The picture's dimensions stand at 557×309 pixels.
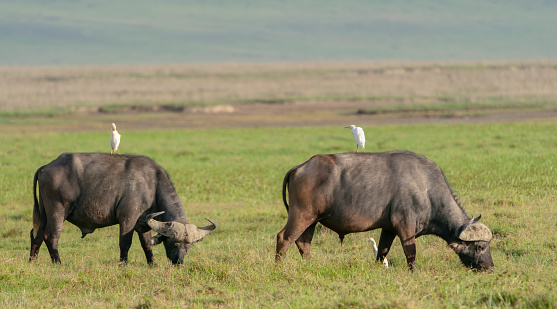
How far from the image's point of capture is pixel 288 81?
3219 inches

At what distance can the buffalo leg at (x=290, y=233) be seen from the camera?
997 cm

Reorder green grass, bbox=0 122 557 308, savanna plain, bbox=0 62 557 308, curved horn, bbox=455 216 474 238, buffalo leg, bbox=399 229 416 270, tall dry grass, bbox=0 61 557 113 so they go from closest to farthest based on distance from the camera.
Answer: green grass, bbox=0 122 557 308
savanna plain, bbox=0 62 557 308
curved horn, bbox=455 216 474 238
buffalo leg, bbox=399 229 416 270
tall dry grass, bbox=0 61 557 113

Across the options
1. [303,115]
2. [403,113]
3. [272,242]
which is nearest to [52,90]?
[303,115]

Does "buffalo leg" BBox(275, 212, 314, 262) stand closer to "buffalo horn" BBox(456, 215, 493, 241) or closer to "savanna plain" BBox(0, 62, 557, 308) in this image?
"savanna plain" BBox(0, 62, 557, 308)

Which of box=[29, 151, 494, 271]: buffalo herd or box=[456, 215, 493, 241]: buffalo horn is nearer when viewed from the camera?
box=[456, 215, 493, 241]: buffalo horn

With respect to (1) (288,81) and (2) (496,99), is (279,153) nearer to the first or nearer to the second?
(2) (496,99)

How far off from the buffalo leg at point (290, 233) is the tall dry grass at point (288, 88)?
4599 centimetres

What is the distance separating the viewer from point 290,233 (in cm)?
1000

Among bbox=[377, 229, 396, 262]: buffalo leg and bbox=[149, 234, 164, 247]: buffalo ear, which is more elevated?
bbox=[377, 229, 396, 262]: buffalo leg

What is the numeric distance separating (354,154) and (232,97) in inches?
2160

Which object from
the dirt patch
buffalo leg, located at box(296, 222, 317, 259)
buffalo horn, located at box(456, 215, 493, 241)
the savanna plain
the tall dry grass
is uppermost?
buffalo horn, located at box(456, 215, 493, 241)

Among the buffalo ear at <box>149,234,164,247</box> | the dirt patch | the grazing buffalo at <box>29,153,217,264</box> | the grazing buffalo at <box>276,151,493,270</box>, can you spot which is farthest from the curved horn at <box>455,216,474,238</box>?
the dirt patch

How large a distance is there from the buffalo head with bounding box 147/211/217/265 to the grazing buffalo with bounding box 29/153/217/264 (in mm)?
438

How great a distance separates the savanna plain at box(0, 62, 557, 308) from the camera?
8.50 metres
